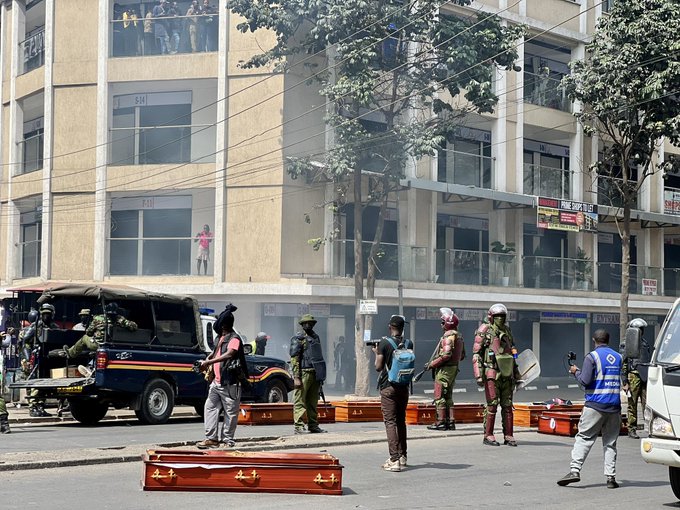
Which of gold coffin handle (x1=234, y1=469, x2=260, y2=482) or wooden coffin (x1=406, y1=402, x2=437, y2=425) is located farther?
wooden coffin (x1=406, y1=402, x2=437, y2=425)

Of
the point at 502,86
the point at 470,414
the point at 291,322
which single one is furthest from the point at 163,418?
the point at 502,86

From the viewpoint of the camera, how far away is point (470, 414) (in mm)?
19406

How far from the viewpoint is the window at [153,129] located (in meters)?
33.6

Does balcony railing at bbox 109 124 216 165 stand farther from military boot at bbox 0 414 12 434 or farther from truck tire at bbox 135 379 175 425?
military boot at bbox 0 414 12 434

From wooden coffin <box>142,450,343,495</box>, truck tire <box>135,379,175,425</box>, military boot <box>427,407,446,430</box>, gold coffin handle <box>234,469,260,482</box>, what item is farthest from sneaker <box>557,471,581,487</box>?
truck tire <box>135,379,175,425</box>

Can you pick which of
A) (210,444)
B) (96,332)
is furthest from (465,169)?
(210,444)

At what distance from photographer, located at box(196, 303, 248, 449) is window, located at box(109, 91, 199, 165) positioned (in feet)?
66.7

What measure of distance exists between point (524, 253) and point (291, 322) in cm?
1172

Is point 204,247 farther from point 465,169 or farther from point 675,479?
point 675,479

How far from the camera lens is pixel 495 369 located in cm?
1544

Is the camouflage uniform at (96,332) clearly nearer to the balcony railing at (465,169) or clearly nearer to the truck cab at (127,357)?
the truck cab at (127,357)

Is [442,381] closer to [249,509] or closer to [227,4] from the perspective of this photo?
[249,509]

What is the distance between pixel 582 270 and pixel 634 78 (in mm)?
10168

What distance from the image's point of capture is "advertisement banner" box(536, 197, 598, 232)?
39188mm
